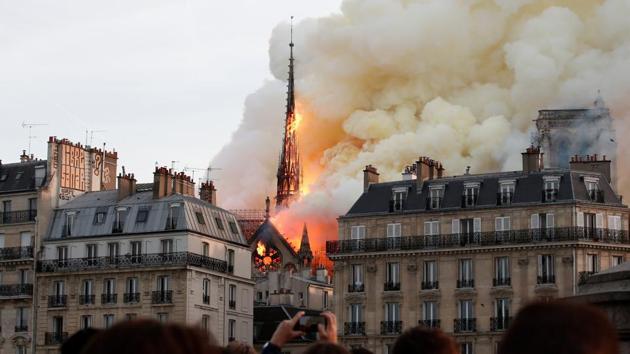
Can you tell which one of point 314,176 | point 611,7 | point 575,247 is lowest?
point 575,247

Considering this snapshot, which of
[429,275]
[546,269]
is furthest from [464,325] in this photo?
[546,269]

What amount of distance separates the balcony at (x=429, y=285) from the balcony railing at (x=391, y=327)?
5.92 ft

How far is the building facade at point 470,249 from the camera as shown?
61344mm

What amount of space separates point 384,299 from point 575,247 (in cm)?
866

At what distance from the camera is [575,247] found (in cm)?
6078

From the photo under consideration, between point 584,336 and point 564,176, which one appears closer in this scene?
point 584,336

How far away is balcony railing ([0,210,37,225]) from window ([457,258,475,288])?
20332mm

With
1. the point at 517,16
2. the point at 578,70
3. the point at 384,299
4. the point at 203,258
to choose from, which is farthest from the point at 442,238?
the point at 517,16

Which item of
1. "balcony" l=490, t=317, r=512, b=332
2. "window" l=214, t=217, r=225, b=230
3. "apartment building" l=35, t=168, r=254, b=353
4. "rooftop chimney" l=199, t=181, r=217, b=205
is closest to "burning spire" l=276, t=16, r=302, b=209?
"rooftop chimney" l=199, t=181, r=217, b=205

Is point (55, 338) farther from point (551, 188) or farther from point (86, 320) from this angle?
point (551, 188)

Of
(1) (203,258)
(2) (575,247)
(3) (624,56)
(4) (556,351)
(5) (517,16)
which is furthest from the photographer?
(5) (517,16)

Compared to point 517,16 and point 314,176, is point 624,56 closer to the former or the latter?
point 517,16

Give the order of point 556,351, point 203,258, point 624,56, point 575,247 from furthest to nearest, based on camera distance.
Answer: point 624,56, point 203,258, point 575,247, point 556,351

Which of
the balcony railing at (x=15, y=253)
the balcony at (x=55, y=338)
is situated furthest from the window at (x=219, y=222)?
the balcony at (x=55, y=338)
